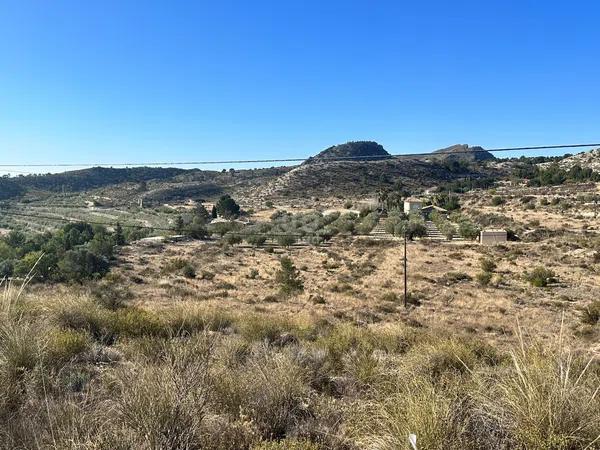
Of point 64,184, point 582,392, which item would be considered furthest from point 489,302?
point 64,184

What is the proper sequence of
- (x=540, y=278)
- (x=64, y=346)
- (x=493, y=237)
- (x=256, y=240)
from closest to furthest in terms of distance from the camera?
(x=64, y=346)
(x=540, y=278)
(x=493, y=237)
(x=256, y=240)

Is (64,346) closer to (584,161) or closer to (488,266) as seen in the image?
(488,266)

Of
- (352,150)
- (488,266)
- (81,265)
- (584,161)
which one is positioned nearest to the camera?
(81,265)

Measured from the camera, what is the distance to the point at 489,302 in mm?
25234

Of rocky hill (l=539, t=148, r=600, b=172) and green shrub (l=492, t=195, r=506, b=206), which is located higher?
rocky hill (l=539, t=148, r=600, b=172)

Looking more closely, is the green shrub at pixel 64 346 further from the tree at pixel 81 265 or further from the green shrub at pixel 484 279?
the green shrub at pixel 484 279

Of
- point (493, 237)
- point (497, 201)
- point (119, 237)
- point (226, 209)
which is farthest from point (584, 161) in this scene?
point (119, 237)

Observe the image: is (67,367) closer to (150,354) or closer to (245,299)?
(150,354)

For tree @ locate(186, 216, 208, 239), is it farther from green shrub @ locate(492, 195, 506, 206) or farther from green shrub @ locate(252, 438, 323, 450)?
green shrub @ locate(252, 438, 323, 450)

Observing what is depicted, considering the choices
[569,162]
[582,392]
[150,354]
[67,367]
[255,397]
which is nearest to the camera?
[582,392]

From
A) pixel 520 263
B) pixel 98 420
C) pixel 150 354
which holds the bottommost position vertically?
pixel 520 263

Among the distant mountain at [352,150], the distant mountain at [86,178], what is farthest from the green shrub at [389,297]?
the distant mountain at [352,150]

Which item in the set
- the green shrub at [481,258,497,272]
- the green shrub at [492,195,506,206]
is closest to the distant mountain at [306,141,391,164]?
the green shrub at [492,195,506,206]

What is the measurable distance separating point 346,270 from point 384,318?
1749cm
